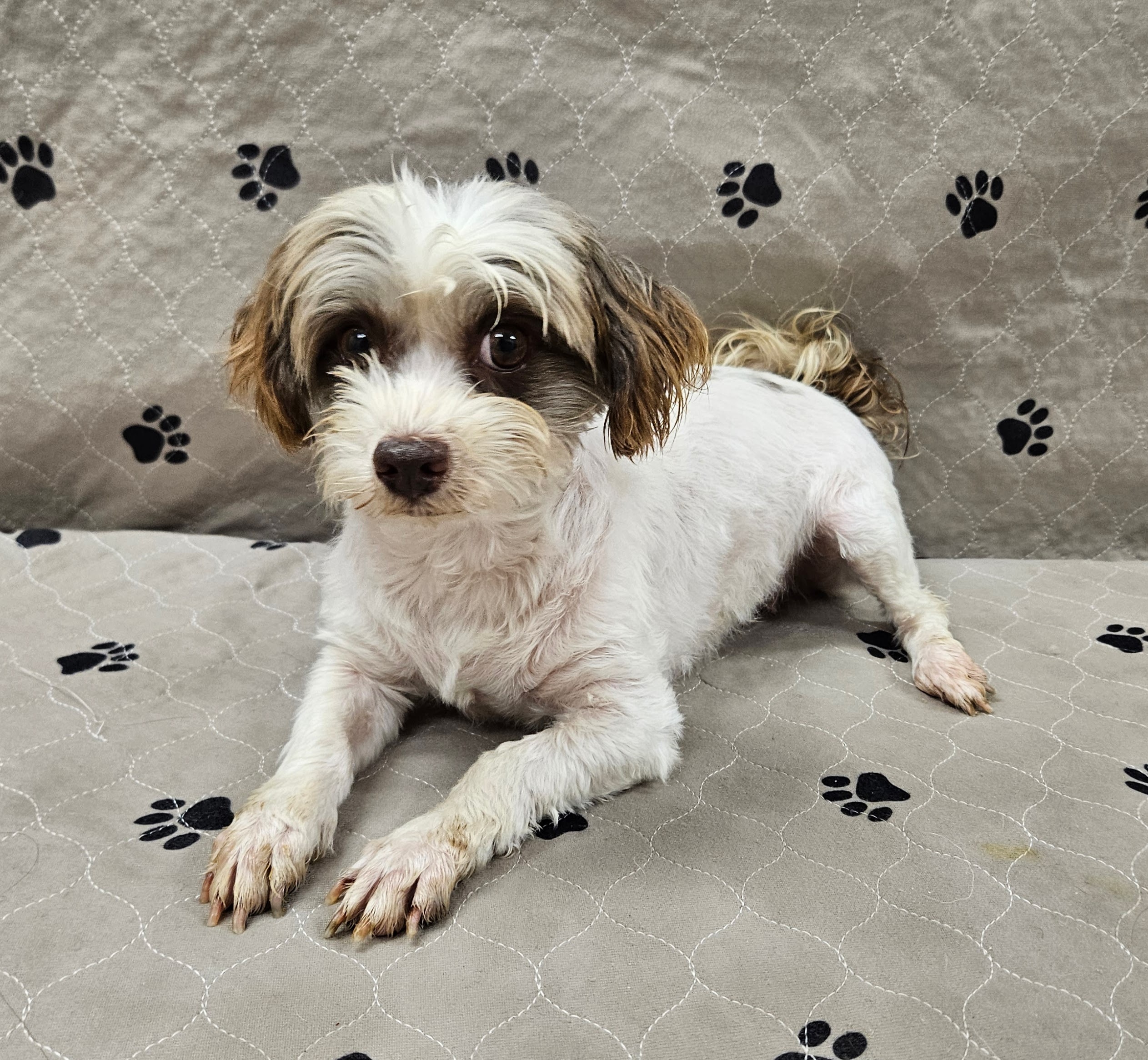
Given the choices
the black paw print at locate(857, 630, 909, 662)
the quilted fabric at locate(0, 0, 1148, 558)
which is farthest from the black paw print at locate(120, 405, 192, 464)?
the black paw print at locate(857, 630, 909, 662)

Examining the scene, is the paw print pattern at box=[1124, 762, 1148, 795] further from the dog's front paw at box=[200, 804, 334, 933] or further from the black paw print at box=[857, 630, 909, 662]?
the dog's front paw at box=[200, 804, 334, 933]

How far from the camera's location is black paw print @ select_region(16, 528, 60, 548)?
2635mm

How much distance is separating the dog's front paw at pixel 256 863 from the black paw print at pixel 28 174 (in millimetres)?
1916

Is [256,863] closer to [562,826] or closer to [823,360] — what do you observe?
[562,826]

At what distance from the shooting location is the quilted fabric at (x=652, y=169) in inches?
95.0

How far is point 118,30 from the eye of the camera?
7.90 feet

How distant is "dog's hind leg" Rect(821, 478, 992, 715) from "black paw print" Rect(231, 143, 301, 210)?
163 centimetres

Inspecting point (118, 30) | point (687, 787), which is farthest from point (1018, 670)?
point (118, 30)

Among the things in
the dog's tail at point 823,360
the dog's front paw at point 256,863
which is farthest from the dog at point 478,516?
the dog's tail at point 823,360

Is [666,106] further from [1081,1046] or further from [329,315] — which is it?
[1081,1046]

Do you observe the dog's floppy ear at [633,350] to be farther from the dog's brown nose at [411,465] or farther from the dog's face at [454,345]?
the dog's brown nose at [411,465]

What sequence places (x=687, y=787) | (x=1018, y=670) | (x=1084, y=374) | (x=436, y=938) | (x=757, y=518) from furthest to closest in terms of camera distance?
(x=1084, y=374)
(x=757, y=518)
(x=1018, y=670)
(x=687, y=787)
(x=436, y=938)

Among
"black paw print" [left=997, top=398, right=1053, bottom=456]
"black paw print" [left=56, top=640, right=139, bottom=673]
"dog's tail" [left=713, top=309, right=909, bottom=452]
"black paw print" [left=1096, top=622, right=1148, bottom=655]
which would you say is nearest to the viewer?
"black paw print" [left=56, top=640, right=139, bottom=673]

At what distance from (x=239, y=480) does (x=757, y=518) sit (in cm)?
150
